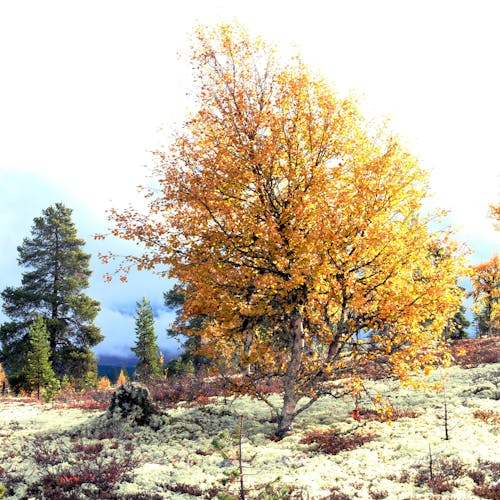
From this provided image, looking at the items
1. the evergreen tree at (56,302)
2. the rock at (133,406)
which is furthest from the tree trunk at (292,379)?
the evergreen tree at (56,302)

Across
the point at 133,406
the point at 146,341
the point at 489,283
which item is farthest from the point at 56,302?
the point at 489,283

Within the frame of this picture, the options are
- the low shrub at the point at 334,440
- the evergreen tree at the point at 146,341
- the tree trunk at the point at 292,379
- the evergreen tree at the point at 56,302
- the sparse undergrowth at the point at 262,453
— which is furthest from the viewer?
the evergreen tree at the point at 146,341

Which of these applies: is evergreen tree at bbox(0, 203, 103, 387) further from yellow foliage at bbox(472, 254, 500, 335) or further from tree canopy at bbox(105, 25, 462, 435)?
yellow foliage at bbox(472, 254, 500, 335)

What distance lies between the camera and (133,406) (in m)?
14.4

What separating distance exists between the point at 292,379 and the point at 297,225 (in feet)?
15.9

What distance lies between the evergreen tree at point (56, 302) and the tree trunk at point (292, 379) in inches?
1223

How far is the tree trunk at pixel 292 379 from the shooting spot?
1327cm

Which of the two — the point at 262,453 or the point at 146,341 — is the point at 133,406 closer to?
the point at 262,453

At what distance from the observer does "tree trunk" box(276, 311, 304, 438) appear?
13273 mm

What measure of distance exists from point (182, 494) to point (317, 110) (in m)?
10.1

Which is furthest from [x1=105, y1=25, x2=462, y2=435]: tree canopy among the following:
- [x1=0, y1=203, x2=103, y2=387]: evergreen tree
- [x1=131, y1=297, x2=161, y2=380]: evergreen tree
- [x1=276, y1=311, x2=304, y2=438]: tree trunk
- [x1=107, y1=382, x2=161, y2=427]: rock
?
[x1=131, y1=297, x2=161, y2=380]: evergreen tree

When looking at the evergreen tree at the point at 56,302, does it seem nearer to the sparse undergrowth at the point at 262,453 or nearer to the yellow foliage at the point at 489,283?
the sparse undergrowth at the point at 262,453

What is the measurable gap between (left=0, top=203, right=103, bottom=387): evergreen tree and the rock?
90.2 ft

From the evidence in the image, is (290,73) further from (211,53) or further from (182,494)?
(182,494)
